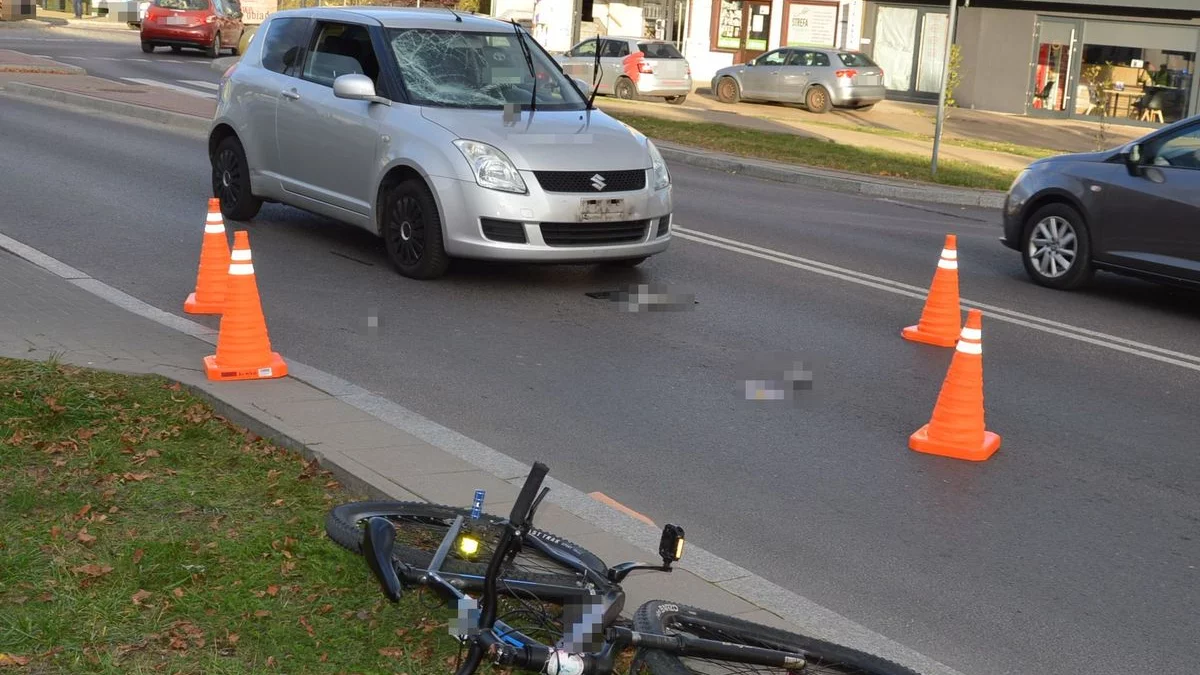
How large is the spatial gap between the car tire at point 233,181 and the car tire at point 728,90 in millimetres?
24832

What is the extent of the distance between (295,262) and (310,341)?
2.59 meters

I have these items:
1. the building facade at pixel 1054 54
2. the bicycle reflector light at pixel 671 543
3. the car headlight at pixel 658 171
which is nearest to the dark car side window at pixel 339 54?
the car headlight at pixel 658 171

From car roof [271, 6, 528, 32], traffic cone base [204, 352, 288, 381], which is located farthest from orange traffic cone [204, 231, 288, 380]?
car roof [271, 6, 528, 32]

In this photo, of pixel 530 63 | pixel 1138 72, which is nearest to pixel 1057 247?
pixel 530 63

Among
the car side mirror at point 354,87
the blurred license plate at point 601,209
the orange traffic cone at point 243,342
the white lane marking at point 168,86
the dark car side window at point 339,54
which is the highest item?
the dark car side window at point 339,54

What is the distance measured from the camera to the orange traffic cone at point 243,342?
7.20 meters

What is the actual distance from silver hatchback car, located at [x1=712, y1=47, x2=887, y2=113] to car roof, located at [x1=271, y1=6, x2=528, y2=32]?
2301 cm

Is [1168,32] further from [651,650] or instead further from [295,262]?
[651,650]

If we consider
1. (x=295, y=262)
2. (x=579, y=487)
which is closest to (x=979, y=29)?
(x=295, y=262)

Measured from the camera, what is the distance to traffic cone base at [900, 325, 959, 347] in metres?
9.38

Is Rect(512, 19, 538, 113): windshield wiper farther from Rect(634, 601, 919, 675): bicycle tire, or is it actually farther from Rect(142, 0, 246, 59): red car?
Rect(142, 0, 246, 59): red car

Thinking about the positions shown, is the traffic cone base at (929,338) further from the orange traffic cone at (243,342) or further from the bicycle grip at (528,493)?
the bicycle grip at (528,493)

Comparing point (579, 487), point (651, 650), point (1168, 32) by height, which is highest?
point (1168, 32)

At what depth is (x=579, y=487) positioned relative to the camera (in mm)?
6184
